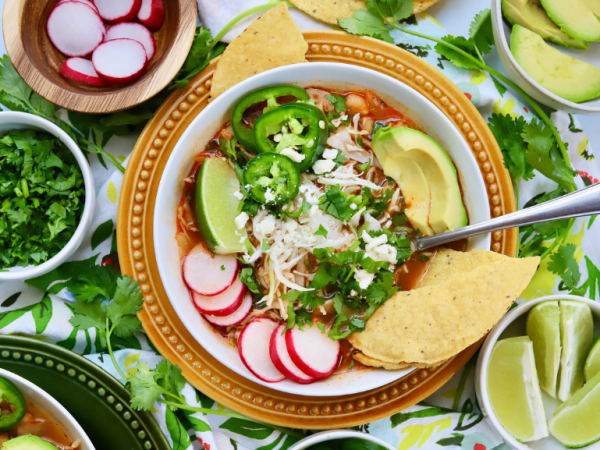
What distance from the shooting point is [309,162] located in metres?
2.88

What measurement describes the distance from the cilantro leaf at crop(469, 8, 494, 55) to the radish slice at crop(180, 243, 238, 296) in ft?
6.84

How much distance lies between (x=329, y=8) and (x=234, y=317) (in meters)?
1.95

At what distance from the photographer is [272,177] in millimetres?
2801

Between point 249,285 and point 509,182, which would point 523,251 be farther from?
point 249,285

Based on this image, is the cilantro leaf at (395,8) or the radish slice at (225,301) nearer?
the radish slice at (225,301)

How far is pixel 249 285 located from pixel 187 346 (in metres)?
0.53

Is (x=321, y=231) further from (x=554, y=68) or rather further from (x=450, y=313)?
(x=554, y=68)

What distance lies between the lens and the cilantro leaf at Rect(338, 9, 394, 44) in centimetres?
312

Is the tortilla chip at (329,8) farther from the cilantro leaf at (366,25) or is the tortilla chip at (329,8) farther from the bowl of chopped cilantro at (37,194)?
the bowl of chopped cilantro at (37,194)

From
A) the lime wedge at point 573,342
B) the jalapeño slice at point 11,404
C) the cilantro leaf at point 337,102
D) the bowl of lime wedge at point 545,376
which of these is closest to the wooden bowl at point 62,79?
the cilantro leaf at point 337,102

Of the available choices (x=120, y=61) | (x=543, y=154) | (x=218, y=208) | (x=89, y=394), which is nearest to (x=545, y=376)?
(x=543, y=154)

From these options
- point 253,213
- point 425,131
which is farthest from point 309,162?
point 425,131

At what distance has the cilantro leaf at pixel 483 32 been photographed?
3.33 meters

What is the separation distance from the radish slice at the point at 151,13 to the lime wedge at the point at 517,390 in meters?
2.86
